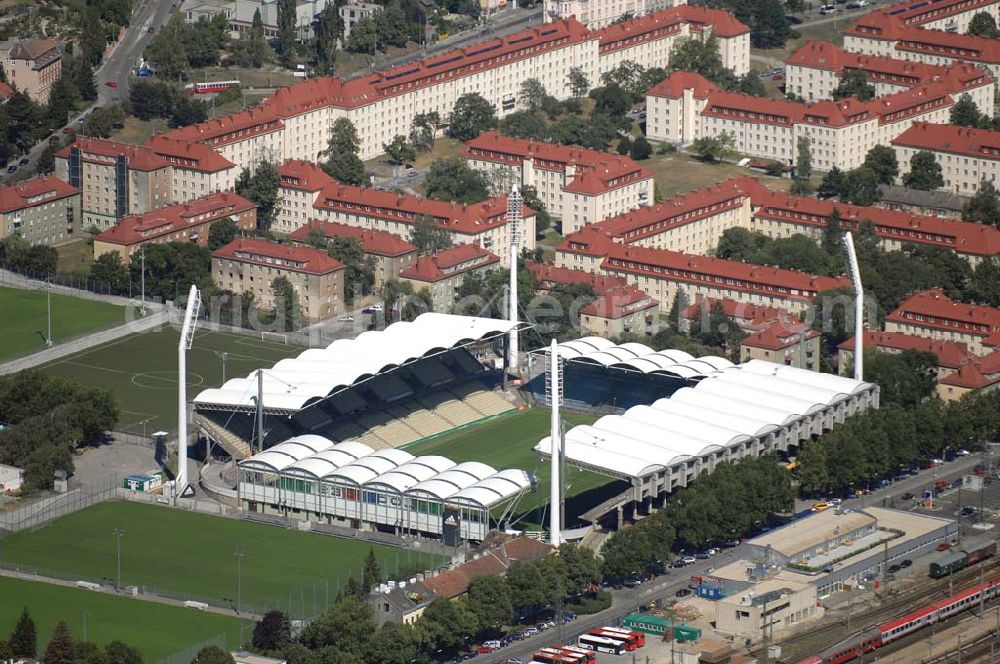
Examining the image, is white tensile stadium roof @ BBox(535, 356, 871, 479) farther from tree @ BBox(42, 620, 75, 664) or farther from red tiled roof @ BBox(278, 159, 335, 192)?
red tiled roof @ BBox(278, 159, 335, 192)

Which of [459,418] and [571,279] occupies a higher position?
[571,279]

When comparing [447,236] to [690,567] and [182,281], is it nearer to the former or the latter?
[182,281]

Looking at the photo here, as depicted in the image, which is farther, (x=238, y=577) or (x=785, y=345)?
(x=785, y=345)

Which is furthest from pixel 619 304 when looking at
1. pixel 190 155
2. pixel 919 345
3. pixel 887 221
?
pixel 190 155

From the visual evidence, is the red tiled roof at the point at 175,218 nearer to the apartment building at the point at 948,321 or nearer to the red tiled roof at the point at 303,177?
the red tiled roof at the point at 303,177

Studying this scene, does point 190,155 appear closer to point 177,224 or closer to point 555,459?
point 177,224

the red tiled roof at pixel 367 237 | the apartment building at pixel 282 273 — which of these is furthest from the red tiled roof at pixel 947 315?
the apartment building at pixel 282 273
